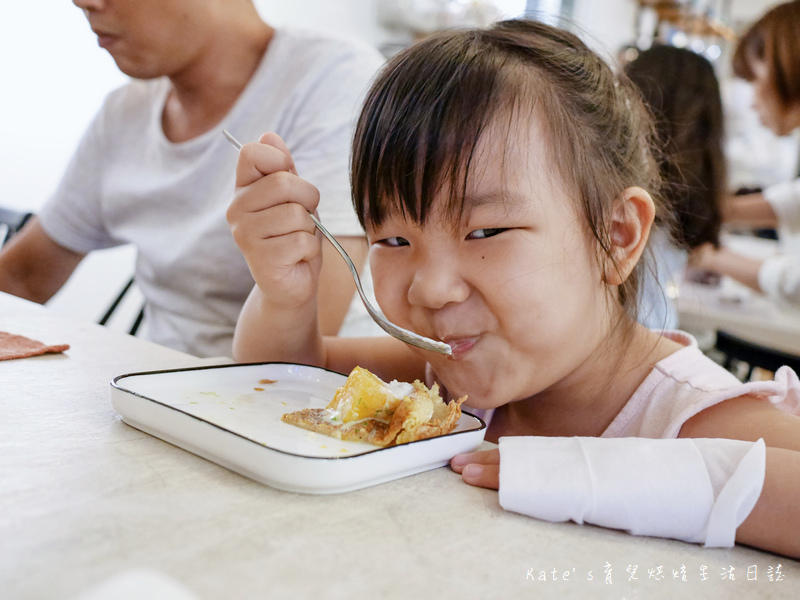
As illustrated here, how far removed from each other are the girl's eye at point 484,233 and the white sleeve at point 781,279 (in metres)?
1.77

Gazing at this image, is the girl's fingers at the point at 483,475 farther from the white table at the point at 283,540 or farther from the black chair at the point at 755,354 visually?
the black chair at the point at 755,354

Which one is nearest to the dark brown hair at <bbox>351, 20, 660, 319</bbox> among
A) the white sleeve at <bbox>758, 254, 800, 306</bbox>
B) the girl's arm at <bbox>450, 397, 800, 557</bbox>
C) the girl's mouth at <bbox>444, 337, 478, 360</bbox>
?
the girl's mouth at <bbox>444, 337, 478, 360</bbox>

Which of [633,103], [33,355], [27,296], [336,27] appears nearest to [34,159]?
[27,296]

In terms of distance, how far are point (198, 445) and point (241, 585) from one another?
0.20m

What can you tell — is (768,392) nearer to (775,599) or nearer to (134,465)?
(775,599)

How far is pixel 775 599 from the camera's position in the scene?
46cm

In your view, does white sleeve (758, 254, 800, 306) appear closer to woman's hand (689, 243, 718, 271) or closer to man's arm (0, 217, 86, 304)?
woman's hand (689, 243, 718, 271)

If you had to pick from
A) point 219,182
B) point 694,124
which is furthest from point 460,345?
point 694,124

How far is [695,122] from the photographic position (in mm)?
1993

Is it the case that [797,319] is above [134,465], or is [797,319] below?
below

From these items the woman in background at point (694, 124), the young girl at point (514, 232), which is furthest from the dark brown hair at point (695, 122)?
the young girl at point (514, 232)

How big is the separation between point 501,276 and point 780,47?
2078mm

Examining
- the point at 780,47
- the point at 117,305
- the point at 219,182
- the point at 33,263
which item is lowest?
the point at 117,305

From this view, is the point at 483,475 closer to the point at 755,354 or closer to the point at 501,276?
the point at 501,276
